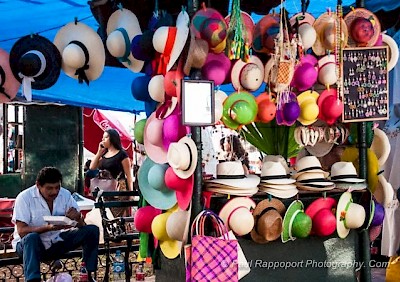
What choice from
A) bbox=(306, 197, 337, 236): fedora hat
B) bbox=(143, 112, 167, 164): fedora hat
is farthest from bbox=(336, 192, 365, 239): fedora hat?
bbox=(143, 112, 167, 164): fedora hat

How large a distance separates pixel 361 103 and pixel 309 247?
102 cm

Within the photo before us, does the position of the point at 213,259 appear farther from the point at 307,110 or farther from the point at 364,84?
the point at 364,84

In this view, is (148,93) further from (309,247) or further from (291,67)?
(309,247)

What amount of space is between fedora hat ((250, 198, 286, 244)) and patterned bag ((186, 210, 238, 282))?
1.44ft

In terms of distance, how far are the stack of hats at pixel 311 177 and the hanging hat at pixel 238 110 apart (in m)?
0.51

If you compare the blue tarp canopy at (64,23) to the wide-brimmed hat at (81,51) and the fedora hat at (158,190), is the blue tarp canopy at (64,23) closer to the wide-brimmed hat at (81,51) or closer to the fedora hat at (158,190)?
the wide-brimmed hat at (81,51)

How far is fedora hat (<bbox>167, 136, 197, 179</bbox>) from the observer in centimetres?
332

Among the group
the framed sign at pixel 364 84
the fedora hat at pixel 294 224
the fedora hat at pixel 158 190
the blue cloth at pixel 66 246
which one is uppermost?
the framed sign at pixel 364 84

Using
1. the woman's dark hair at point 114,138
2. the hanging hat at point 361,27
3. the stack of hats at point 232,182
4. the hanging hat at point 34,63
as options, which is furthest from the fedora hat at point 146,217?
the woman's dark hair at point 114,138

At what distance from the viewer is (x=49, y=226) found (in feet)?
15.6

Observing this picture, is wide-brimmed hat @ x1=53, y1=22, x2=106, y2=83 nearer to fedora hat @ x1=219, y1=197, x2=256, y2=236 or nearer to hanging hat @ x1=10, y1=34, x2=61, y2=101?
hanging hat @ x1=10, y1=34, x2=61, y2=101

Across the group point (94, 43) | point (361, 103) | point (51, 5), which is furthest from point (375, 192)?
point (51, 5)

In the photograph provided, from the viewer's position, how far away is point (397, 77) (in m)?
5.10

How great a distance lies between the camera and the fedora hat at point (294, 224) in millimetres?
3678
